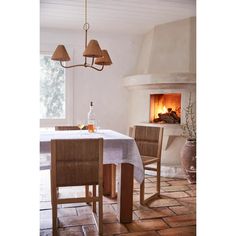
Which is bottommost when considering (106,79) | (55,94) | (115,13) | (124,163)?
(124,163)

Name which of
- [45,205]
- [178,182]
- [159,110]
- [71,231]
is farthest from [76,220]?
[159,110]

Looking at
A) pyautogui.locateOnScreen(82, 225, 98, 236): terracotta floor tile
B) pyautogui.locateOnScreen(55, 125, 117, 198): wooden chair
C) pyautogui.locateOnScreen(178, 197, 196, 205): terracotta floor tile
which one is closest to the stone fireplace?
pyautogui.locateOnScreen(178, 197, 196, 205): terracotta floor tile

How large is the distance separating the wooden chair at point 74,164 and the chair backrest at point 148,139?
1274mm

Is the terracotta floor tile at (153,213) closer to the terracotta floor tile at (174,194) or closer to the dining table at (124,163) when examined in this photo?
the dining table at (124,163)

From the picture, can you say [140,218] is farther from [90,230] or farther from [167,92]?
[167,92]

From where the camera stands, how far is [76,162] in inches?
90.1

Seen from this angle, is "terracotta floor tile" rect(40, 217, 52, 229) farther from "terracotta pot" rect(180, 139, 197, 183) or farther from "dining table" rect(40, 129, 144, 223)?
"terracotta pot" rect(180, 139, 197, 183)

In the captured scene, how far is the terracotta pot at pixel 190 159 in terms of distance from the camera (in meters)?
3.99

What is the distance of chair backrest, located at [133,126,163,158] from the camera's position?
347 centimetres

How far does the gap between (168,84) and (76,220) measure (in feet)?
8.06

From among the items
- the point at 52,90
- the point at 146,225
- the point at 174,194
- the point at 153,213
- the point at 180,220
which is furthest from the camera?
the point at 52,90

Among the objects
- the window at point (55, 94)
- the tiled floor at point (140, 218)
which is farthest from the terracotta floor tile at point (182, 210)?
the window at point (55, 94)

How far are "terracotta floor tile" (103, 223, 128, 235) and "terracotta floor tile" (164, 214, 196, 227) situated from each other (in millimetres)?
424
